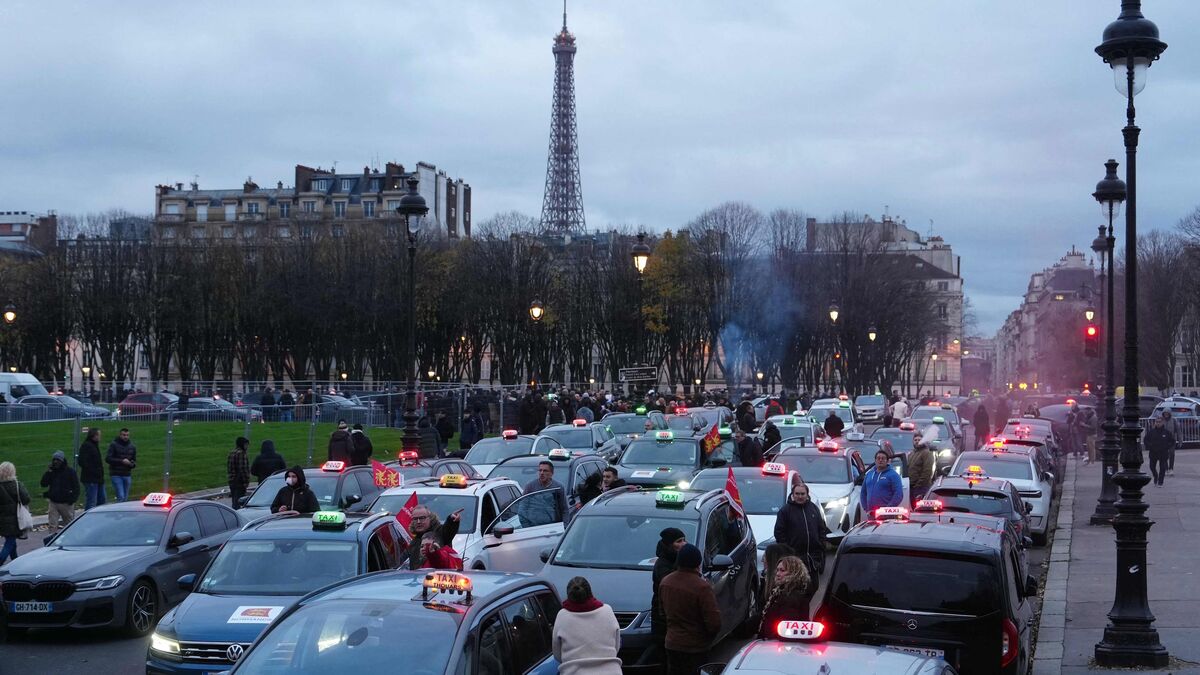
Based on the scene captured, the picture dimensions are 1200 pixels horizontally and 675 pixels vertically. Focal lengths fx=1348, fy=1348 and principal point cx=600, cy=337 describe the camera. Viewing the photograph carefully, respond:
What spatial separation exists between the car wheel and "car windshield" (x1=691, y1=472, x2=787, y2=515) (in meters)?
7.09

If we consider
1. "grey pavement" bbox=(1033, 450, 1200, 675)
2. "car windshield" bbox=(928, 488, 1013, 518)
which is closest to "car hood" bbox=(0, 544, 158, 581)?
"grey pavement" bbox=(1033, 450, 1200, 675)

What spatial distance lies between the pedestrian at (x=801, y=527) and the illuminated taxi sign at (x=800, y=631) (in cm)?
770

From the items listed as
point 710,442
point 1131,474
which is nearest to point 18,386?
point 710,442

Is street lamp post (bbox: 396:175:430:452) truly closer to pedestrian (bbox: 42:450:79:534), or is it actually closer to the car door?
pedestrian (bbox: 42:450:79:534)

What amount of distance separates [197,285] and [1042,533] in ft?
219

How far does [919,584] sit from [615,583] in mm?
3300

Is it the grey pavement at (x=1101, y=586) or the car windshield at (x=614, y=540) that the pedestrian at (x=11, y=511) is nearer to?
the car windshield at (x=614, y=540)

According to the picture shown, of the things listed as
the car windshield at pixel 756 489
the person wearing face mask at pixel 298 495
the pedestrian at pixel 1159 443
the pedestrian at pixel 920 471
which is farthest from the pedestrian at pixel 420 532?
the pedestrian at pixel 1159 443

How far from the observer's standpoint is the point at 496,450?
1043 inches

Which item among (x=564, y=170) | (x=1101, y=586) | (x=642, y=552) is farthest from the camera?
(x=564, y=170)

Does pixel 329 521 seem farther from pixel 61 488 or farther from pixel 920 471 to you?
pixel 920 471

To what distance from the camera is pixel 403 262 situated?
79188mm

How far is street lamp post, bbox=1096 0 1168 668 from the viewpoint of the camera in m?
12.8

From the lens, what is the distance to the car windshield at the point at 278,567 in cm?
1159
